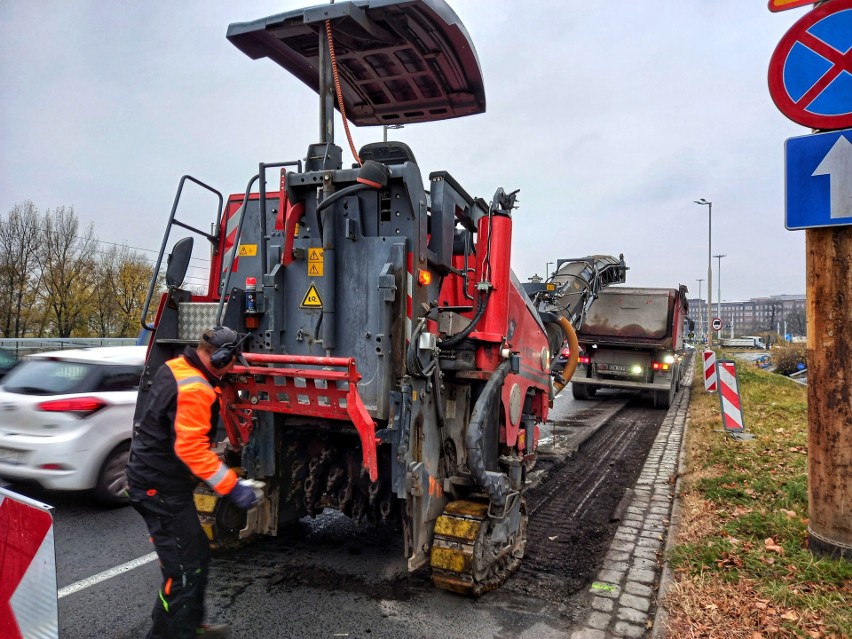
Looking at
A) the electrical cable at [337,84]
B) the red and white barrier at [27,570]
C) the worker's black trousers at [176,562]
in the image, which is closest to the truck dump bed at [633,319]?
the electrical cable at [337,84]

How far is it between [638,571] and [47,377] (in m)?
5.87

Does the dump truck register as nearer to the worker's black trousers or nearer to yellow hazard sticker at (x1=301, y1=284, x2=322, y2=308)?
yellow hazard sticker at (x1=301, y1=284, x2=322, y2=308)

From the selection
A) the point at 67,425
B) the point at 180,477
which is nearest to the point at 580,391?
the point at 67,425

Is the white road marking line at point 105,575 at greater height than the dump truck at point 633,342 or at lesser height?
lesser

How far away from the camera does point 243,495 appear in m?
3.22

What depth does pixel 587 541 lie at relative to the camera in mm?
5242

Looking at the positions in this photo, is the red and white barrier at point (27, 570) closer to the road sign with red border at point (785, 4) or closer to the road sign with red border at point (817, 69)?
Result: the road sign with red border at point (817, 69)

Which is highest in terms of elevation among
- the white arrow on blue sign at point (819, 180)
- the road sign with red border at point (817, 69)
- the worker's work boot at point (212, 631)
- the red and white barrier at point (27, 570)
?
the road sign with red border at point (817, 69)

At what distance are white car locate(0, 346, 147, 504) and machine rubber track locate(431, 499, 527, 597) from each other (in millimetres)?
3638

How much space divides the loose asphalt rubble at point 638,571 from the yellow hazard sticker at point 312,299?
2735mm

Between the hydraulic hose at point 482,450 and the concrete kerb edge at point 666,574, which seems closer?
the concrete kerb edge at point 666,574

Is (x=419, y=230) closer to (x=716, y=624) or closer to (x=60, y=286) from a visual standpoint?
(x=716, y=624)

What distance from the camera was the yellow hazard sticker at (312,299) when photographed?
4250mm

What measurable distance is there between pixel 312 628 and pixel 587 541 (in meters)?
2.68
